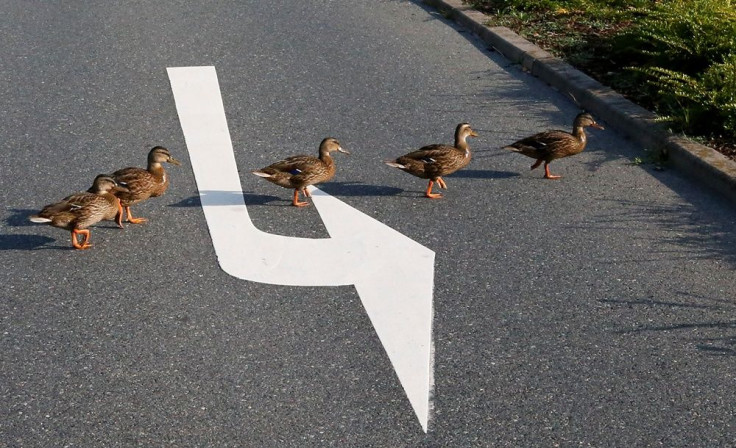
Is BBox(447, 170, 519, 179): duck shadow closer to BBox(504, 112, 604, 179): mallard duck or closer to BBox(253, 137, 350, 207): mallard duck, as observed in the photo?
BBox(504, 112, 604, 179): mallard duck

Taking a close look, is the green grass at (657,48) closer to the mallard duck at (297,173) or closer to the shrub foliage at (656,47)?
the shrub foliage at (656,47)

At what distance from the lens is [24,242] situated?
6934 mm

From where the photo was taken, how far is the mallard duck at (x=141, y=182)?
7.32 metres

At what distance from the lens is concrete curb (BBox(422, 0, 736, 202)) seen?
26.3 ft

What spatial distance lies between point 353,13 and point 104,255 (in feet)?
24.6

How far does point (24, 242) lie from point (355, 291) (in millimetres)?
2340

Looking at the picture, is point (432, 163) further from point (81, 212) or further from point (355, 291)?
point (81, 212)

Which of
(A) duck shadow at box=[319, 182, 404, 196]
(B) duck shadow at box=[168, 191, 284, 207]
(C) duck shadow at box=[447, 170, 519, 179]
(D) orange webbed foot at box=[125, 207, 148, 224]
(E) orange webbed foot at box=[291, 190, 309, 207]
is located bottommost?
(C) duck shadow at box=[447, 170, 519, 179]

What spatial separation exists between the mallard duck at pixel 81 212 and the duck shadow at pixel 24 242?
0.63 ft

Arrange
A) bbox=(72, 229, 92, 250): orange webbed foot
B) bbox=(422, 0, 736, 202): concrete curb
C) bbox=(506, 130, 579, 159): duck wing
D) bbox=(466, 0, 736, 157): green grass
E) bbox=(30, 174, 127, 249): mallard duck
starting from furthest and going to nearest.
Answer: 1. bbox=(466, 0, 736, 157): green grass
2. bbox=(506, 130, 579, 159): duck wing
3. bbox=(422, 0, 736, 202): concrete curb
4. bbox=(72, 229, 92, 250): orange webbed foot
5. bbox=(30, 174, 127, 249): mallard duck

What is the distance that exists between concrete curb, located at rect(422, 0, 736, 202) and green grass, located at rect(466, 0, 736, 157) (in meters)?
0.19

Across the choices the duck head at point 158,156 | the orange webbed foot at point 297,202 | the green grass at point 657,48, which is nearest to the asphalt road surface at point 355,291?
the orange webbed foot at point 297,202

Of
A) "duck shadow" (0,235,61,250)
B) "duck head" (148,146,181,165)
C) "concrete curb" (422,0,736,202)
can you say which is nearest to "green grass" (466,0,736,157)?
"concrete curb" (422,0,736,202)

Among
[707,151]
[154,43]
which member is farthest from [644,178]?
[154,43]
